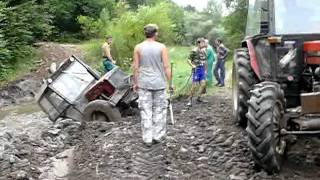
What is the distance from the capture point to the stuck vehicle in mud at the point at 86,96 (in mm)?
11852

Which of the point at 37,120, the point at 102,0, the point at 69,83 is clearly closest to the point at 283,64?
the point at 69,83

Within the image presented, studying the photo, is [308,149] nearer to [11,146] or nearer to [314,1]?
[314,1]

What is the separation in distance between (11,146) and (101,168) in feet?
8.74

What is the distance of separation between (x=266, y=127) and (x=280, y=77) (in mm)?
1189

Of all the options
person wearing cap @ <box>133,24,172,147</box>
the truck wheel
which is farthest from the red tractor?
the truck wheel

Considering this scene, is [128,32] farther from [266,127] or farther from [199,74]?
[266,127]

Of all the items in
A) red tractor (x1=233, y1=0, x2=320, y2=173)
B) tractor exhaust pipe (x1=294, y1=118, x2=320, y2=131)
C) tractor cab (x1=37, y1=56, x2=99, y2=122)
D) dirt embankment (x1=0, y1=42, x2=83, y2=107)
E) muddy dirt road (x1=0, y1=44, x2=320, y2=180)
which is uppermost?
red tractor (x1=233, y1=0, x2=320, y2=173)

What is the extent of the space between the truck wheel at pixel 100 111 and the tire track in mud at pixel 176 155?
104 centimetres

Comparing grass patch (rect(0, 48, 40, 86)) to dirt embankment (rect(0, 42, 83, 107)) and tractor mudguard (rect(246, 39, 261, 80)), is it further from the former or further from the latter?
tractor mudguard (rect(246, 39, 261, 80))

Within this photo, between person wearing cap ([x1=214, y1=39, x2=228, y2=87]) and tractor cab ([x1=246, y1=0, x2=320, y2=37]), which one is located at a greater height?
tractor cab ([x1=246, y1=0, x2=320, y2=37])

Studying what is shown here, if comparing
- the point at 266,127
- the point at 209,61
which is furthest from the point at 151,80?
the point at 209,61

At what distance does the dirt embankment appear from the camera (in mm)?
19562

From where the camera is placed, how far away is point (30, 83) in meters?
21.6

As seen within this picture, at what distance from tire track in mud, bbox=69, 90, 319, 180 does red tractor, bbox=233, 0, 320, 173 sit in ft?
1.58
